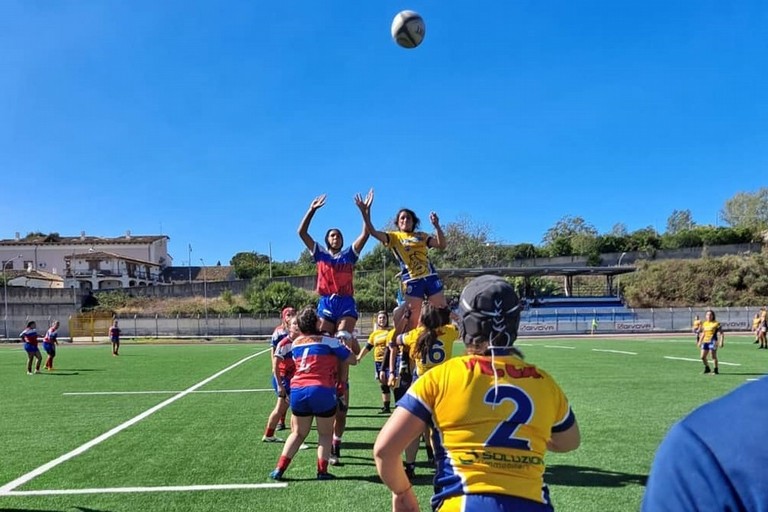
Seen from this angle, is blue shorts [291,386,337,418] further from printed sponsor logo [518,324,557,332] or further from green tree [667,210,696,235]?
green tree [667,210,696,235]

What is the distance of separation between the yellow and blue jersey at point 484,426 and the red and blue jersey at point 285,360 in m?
5.92

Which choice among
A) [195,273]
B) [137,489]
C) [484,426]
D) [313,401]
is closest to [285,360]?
[313,401]

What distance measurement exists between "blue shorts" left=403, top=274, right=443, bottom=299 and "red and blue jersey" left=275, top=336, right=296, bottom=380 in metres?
1.91

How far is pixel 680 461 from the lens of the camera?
3.79 feet

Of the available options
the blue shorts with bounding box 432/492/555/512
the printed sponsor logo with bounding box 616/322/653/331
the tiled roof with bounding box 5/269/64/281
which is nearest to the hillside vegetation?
the printed sponsor logo with bounding box 616/322/653/331

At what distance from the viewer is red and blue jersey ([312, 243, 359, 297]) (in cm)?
779

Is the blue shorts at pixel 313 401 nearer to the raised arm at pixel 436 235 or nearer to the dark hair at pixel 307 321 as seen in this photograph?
the dark hair at pixel 307 321

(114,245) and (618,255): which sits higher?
(114,245)

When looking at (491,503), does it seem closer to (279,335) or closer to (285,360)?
(285,360)

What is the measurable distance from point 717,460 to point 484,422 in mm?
1643

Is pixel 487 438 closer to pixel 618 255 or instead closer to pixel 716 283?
pixel 716 283

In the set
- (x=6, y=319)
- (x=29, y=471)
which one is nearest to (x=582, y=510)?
(x=29, y=471)

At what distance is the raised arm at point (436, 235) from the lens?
7.77m

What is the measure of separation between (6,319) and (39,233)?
2831 inches
